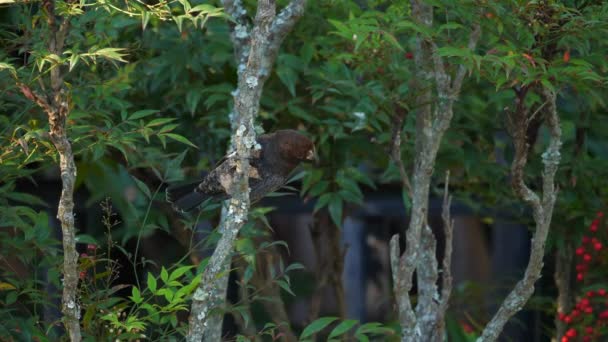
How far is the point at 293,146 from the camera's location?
303 centimetres

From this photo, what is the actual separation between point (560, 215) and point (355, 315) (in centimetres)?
269

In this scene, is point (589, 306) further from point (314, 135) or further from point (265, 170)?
point (265, 170)

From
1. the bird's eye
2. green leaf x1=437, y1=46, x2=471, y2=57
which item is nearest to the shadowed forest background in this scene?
green leaf x1=437, y1=46, x2=471, y2=57

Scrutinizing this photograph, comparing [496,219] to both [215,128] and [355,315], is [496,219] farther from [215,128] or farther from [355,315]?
[355,315]

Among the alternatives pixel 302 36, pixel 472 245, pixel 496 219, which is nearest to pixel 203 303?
pixel 302 36

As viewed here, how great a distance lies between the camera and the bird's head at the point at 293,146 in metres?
2.99

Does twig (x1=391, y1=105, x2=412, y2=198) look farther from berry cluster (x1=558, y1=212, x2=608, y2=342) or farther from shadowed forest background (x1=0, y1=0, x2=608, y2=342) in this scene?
berry cluster (x1=558, y1=212, x2=608, y2=342)

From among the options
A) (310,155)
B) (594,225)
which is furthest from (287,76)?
(594,225)

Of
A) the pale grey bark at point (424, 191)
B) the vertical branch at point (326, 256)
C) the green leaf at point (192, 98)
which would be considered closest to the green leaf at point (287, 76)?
the green leaf at point (192, 98)

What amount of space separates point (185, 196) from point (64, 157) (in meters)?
0.91

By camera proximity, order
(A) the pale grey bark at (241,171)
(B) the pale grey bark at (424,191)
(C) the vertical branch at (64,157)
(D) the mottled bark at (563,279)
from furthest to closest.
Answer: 1. (D) the mottled bark at (563,279)
2. (B) the pale grey bark at (424,191)
3. (A) the pale grey bark at (241,171)
4. (C) the vertical branch at (64,157)

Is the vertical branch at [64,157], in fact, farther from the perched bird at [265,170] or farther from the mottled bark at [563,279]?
the mottled bark at [563,279]

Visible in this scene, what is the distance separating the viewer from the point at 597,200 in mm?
3584

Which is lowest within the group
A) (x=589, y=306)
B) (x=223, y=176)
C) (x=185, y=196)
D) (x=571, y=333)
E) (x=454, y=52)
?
(x=571, y=333)
